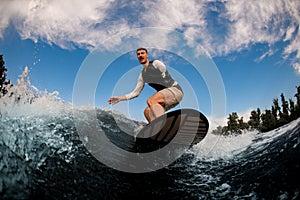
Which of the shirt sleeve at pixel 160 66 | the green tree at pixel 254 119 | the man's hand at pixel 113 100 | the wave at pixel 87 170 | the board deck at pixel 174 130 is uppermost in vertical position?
the green tree at pixel 254 119

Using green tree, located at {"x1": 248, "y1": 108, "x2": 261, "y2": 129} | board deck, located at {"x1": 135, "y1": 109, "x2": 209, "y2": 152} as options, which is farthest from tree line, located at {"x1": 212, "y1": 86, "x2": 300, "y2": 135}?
board deck, located at {"x1": 135, "y1": 109, "x2": 209, "y2": 152}

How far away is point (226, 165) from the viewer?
15.6ft

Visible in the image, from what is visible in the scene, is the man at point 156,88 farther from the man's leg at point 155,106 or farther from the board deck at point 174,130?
the board deck at point 174,130

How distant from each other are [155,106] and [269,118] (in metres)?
15.5

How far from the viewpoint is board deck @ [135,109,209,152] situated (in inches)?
167

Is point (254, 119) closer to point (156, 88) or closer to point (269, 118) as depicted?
point (269, 118)

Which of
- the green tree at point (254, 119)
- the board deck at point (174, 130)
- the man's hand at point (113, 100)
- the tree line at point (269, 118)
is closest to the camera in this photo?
the board deck at point (174, 130)

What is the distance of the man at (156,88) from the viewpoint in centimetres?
458

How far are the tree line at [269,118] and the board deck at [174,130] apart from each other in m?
5.25

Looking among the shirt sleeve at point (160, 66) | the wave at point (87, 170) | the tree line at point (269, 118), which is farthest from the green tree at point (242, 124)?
the shirt sleeve at point (160, 66)

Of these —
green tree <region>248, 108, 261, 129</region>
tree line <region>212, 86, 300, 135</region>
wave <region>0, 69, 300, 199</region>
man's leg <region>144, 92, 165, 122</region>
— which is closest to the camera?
wave <region>0, 69, 300, 199</region>

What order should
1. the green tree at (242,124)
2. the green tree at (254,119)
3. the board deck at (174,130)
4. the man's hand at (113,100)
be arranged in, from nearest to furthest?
the board deck at (174,130) < the man's hand at (113,100) < the green tree at (254,119) < the green tree at (242,124)

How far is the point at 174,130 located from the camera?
15.1 feet

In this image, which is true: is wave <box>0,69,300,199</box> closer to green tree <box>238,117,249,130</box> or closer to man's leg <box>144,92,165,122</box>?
man's leg <box>144,92,165,122</box>
